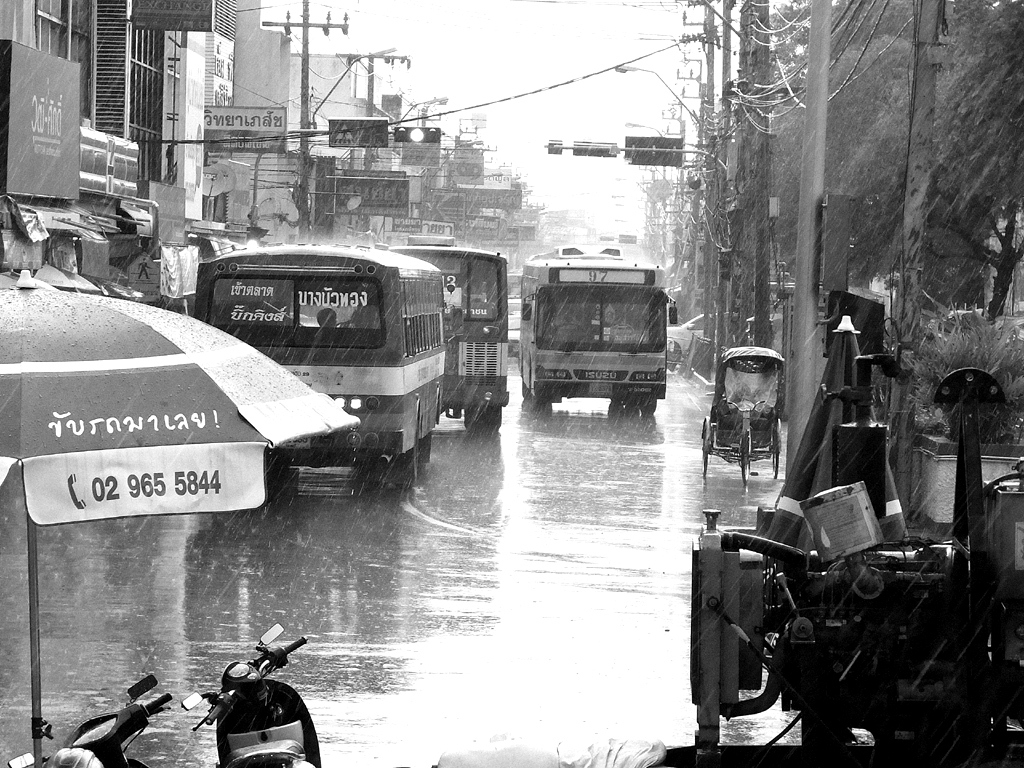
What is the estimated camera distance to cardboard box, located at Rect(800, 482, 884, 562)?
553 centimetres

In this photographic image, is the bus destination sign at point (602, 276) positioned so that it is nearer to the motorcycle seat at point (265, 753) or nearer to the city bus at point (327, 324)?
the city bus at point (327, 324)

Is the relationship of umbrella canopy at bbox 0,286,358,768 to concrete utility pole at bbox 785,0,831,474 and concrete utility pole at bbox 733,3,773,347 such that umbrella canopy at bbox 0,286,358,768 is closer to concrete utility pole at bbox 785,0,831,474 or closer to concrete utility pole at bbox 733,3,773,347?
concrete utility pole at bbox 785,0,831,474

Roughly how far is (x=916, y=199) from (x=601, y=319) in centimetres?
1483

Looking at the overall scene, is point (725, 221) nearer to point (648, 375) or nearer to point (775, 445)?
point (648, 375)

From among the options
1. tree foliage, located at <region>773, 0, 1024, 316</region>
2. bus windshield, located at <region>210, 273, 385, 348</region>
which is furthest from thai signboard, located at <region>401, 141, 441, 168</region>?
bus windshield, located at <region>210, 273, 385, 348</region>

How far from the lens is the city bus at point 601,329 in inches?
1097

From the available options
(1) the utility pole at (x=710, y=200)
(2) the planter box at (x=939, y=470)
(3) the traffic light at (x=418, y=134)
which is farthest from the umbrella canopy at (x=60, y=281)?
(1) the utility pole at (x=710, y=200)

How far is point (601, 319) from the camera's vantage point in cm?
2822

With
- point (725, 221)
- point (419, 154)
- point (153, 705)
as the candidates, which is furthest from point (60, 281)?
point (419, 154)

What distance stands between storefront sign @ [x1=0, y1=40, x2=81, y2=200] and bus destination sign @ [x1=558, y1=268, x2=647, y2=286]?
34.3ft

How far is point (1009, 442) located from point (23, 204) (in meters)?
14.0

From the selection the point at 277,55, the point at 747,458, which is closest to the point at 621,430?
the point at 747,458

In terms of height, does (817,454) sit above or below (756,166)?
below

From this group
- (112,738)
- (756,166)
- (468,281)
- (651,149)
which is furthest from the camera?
(651,149)
